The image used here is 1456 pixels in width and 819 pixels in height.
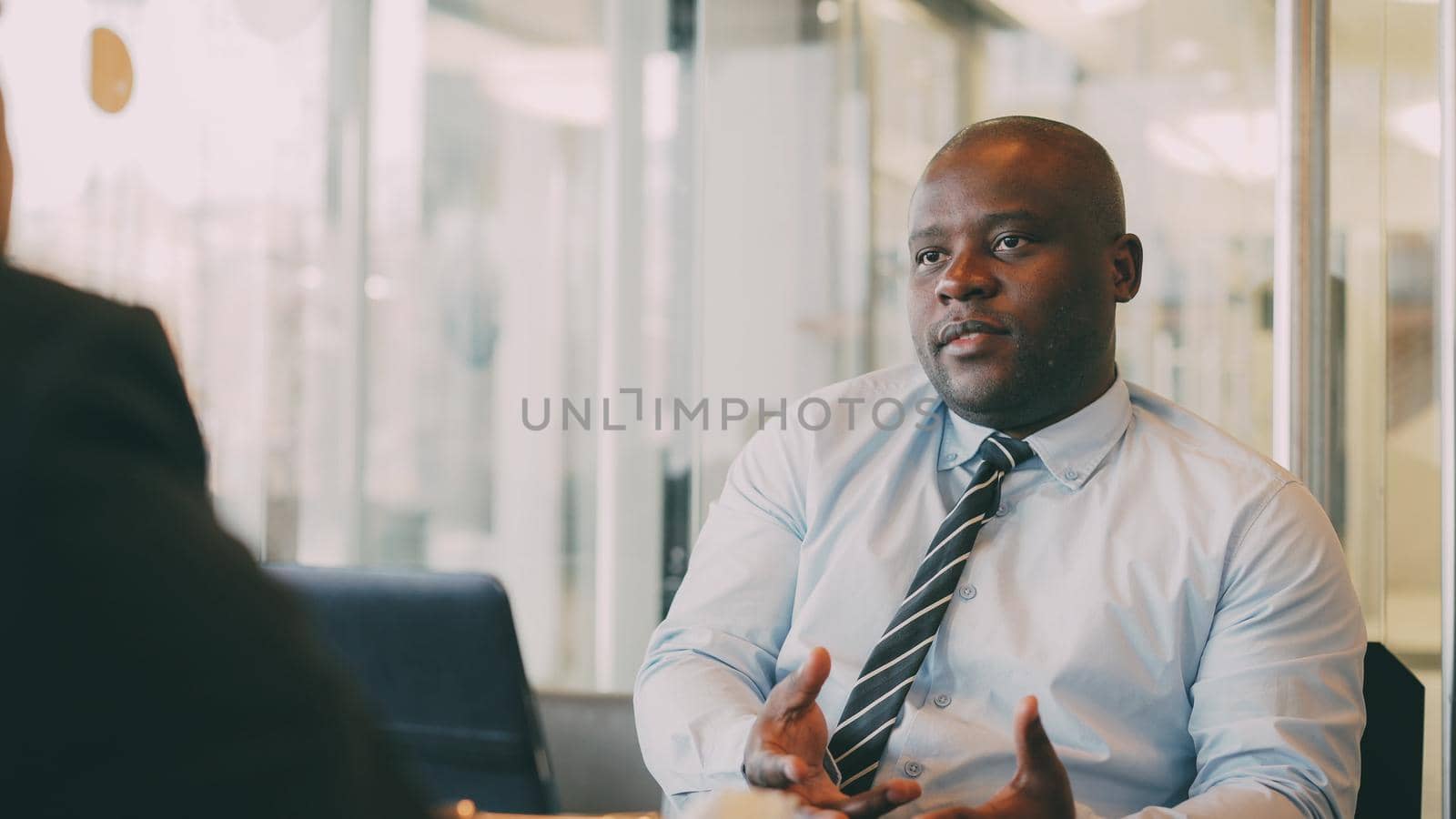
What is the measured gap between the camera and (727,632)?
165cm

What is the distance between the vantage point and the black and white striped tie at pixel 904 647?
145cm

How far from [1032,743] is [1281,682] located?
40cm

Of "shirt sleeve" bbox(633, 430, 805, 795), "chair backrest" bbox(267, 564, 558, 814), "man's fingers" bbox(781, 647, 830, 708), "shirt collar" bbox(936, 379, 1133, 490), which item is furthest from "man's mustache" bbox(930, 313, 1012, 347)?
"chair backrest" bbox(267, 564, 558, 814)

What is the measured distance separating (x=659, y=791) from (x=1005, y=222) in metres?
1.00

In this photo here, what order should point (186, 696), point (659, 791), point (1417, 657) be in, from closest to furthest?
point (186, 696)
point (659, 791)
point (1417, 657)

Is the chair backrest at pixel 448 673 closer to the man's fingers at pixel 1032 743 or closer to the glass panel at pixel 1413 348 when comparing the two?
the man's fingers at pixel 1032 743

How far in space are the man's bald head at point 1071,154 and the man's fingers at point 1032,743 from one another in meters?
0.79

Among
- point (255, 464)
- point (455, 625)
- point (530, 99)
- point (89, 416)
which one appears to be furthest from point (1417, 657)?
point (255, 464)

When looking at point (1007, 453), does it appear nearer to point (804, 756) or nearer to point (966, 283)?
point (966, 283)

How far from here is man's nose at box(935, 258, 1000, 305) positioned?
1.60 m

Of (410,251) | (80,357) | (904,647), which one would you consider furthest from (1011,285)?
(410,251)

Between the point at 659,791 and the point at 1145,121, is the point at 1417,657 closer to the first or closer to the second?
the point at 1145,121

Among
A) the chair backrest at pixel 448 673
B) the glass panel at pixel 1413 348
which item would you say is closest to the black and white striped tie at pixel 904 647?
the chair backrest at pixel 448 673

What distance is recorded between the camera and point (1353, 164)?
8.20ft
